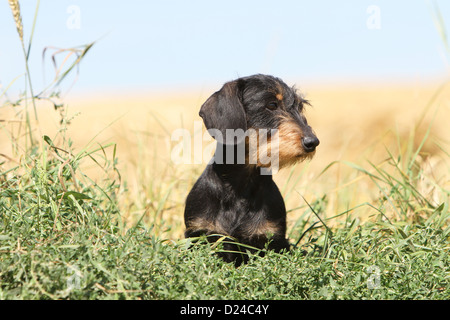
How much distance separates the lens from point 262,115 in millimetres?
3799

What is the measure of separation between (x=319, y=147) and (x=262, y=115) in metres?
6.87

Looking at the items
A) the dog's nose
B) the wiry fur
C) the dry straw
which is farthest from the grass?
the dog's nose

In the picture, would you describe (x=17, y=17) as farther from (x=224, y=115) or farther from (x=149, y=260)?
(x=149, y=260)

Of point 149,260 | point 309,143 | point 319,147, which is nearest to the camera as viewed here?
point 149,260

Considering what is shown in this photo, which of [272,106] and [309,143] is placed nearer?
[309,143]

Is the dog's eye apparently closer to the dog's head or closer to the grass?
the dog's head

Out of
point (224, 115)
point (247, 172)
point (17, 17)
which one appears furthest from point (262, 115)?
point (17, 17)

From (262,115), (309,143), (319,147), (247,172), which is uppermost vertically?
(262,115)

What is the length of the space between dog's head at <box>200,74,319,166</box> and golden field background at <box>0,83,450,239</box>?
0.53m

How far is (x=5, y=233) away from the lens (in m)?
3.02

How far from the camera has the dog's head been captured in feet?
11.7

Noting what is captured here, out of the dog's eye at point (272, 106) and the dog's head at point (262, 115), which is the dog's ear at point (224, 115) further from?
the dog's eye at point (272, 106)
